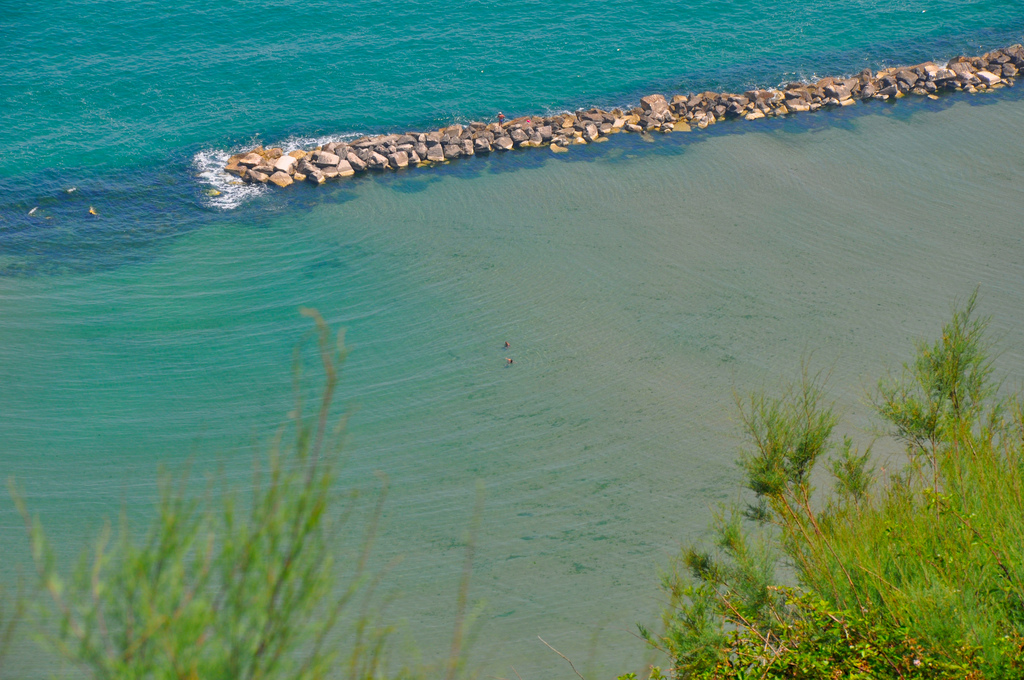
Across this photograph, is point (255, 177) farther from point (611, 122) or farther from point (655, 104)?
point (655, 104)

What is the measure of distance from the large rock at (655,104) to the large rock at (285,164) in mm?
11501

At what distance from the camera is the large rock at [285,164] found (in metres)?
23.5

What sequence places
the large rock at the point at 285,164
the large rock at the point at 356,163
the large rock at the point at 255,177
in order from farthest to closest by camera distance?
the large rock at the point at 356,163
the large rock at the point at 285,164
the large rock at the point at 255,177

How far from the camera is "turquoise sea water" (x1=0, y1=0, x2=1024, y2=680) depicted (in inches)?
540

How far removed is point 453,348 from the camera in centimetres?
1719

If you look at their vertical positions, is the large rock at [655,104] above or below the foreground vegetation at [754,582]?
above

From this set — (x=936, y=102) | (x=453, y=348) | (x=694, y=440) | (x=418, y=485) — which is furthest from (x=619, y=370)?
(x=936, y=102)

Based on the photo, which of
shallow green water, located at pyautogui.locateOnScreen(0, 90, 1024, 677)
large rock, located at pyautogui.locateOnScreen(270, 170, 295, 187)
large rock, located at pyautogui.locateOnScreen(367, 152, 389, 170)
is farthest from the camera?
large rock, located at pyautogui.locateOnScreen(367, 152, 389, 170)

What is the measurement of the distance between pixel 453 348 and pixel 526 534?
17.2ft

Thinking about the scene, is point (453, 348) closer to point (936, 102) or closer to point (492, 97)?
point (492, 97)

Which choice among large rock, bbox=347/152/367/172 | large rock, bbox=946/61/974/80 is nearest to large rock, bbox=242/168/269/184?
large rock, bbox=347/152/367/172

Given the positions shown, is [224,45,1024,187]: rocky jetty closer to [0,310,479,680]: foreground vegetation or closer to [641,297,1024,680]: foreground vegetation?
[641,297,1024,680]: foreground vegetation

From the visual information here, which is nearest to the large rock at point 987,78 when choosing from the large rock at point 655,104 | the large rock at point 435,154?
the large rock at point 655,104

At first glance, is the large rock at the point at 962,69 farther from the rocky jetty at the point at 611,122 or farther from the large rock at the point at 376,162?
the large rock at the point at 376,162
